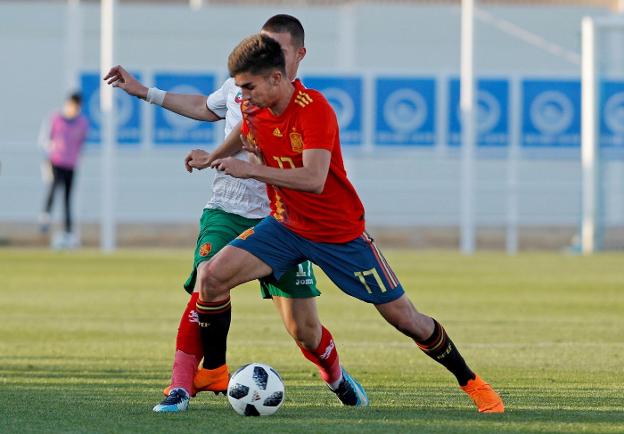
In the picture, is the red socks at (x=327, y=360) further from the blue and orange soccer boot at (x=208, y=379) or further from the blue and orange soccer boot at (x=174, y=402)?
the blue and orange soccer boot at (x=174, y=402)

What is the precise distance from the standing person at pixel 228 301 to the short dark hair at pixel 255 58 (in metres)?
0.45

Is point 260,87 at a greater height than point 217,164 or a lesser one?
A: greater

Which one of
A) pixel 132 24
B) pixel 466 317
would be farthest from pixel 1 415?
pixel 132 24

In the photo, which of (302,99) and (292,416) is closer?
(302,99)

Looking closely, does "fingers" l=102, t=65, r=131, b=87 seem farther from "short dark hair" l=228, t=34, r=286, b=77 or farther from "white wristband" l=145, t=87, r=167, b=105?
"short dark hair" l=228, t=34, r=286, b=77

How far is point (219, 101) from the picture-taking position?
27.9ft

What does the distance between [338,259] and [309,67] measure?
2372 cm

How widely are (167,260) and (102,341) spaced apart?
10790mm

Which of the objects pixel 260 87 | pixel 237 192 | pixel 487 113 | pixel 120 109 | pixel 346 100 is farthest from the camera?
pixel 487 113

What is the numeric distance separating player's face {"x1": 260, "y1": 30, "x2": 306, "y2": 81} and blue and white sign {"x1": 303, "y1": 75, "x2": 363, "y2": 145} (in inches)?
700

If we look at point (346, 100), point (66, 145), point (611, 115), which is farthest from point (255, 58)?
point (611, 115)

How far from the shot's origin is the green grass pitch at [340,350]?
742 cm

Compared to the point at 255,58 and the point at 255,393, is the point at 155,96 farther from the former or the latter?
the point at 255,393

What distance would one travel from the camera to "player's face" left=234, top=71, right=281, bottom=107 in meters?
7.24
